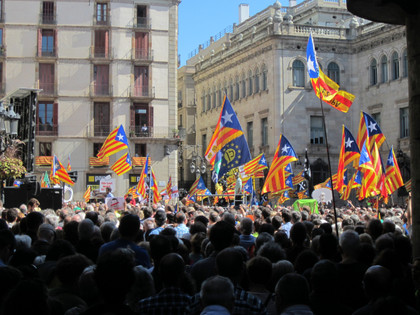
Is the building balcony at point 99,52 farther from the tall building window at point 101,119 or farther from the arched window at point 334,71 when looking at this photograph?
the arched window at point 334,71

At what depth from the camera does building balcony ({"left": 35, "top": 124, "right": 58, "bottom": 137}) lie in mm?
47281

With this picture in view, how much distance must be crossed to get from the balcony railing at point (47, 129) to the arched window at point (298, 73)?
54.0ft

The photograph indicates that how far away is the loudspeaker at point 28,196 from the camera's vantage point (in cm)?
1733

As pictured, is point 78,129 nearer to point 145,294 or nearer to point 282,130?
point 282,130

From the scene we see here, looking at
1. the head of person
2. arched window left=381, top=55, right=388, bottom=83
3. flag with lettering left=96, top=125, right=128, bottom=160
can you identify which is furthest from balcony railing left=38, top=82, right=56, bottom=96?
the head of person

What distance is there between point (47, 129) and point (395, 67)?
2313cm

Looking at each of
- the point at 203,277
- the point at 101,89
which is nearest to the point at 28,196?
the point at 203,277

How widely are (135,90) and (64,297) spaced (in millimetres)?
43003

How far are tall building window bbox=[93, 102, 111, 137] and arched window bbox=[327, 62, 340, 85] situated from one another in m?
15.5

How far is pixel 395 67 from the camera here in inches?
1801

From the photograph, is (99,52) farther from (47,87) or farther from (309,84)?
(309,84)

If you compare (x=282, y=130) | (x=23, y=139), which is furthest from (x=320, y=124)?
(x=23, y=139)

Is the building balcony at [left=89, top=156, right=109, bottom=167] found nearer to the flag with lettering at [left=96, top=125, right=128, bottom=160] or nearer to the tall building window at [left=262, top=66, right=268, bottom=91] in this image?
the tall building window at [left=262, top=66, right=268, bottom=91]

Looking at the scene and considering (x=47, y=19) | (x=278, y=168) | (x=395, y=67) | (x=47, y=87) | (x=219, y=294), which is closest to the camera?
(x=219, y=294)
